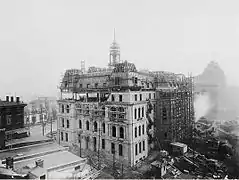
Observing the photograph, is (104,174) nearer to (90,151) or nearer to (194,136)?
(90,151)

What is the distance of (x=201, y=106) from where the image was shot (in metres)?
68.1

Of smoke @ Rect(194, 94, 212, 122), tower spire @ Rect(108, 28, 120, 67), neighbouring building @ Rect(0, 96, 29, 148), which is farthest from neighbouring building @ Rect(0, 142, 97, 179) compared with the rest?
smoke @ Rect(194, 94, 212, 122)

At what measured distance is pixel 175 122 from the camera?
1668 inches

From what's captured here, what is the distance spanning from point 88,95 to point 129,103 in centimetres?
1272

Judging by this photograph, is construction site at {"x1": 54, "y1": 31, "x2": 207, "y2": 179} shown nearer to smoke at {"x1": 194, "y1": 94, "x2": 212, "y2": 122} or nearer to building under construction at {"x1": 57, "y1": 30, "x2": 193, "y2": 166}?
building under construction at {"x1": 57, "y1": 30, "x2": 193, "y2": 166}

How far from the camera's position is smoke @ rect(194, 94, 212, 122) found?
6719cm

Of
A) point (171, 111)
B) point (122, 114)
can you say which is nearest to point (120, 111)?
point (122, 114)

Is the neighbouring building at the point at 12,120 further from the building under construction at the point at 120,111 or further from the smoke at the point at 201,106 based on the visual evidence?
the smoke at the point at 201,106

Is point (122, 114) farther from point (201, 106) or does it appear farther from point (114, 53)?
point (201, 106)

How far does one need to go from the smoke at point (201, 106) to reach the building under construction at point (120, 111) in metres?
18.4

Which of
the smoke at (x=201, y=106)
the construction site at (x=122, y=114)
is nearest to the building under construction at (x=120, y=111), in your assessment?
the construction site at (x=122, y=114)

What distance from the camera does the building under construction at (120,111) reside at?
116 ft

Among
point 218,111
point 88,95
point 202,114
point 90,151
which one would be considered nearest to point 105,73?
point 88,95

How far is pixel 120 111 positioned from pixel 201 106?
139 feet
